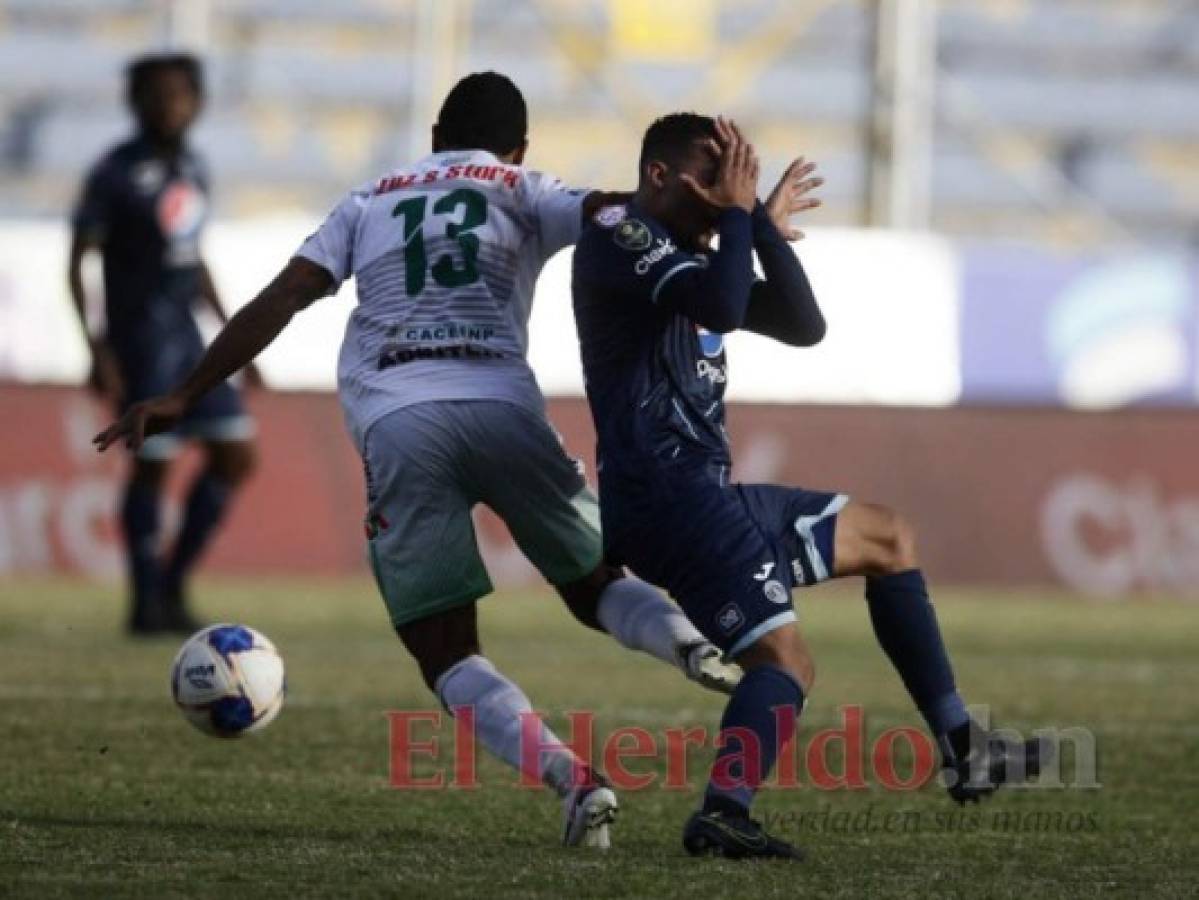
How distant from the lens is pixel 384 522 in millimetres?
6039

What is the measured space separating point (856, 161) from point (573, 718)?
13.0 m

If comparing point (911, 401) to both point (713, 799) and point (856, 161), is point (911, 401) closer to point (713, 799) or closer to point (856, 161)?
point (856, 161)

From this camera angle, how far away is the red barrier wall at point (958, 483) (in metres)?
16.4

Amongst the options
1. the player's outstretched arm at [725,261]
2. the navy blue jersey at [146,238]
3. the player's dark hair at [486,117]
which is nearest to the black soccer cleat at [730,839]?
the player's outstretched arm at [725,261]

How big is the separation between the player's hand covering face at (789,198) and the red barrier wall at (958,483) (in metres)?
10.1

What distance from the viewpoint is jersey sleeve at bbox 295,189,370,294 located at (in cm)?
605

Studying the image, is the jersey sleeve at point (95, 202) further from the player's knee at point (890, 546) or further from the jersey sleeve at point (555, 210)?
the player's knee at point (890, 546)

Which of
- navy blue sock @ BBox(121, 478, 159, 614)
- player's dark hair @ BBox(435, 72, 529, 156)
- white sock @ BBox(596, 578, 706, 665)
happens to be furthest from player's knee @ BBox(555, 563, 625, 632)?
navy blue sock @ BBox(121, 478, 159, 614)

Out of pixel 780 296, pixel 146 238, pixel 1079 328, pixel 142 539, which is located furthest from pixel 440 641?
pixel 1079 328

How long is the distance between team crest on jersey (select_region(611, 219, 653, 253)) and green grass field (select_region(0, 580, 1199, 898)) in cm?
128

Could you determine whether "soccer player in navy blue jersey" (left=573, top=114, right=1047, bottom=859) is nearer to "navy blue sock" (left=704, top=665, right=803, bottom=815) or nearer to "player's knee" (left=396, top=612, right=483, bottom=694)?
"navy blue sock" (left=704, top=665, right=803, bottom=815)

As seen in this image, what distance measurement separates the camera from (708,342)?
583 centimetres

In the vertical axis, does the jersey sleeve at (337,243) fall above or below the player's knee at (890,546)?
above

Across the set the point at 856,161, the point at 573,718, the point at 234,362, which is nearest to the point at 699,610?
the point at 234,362
